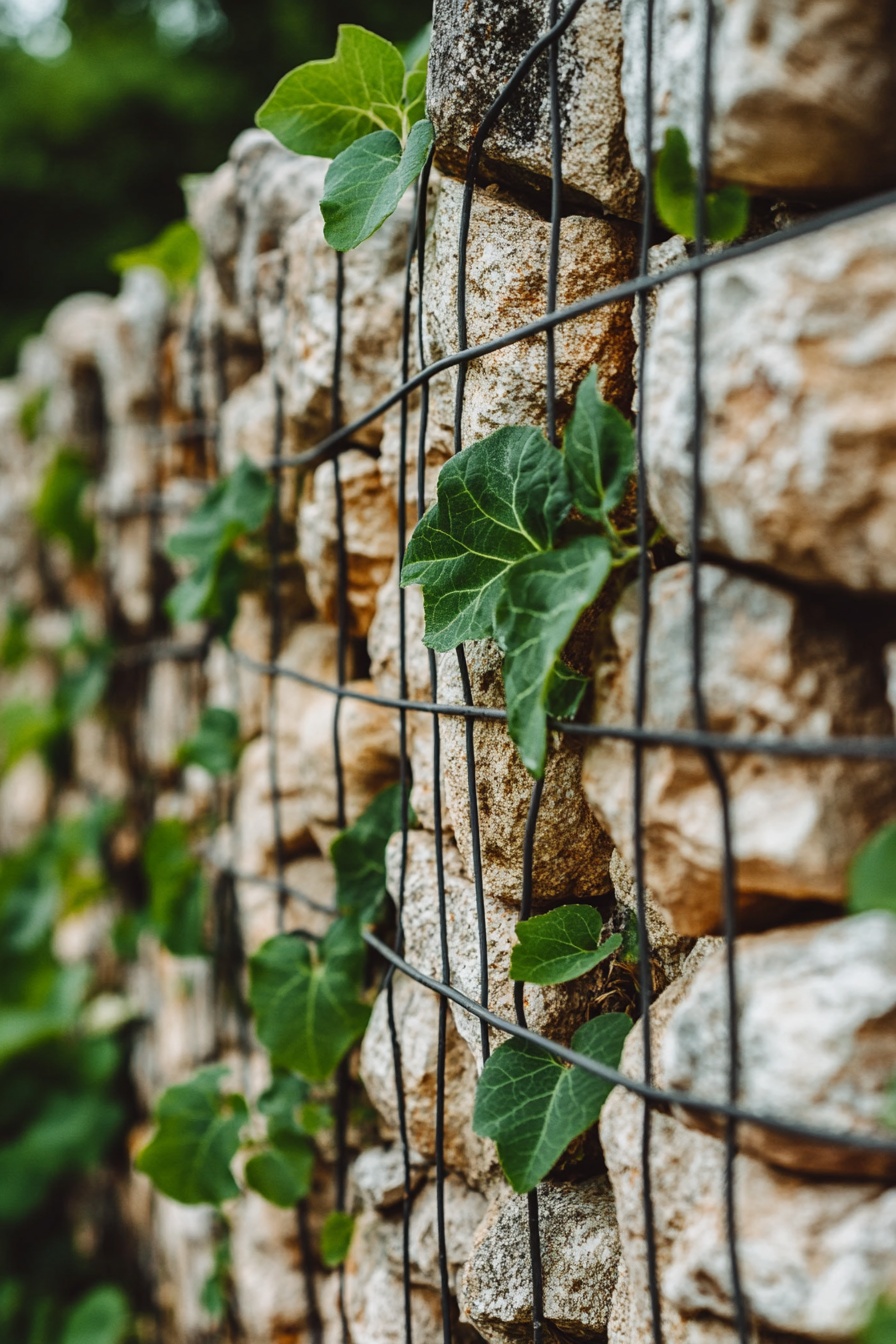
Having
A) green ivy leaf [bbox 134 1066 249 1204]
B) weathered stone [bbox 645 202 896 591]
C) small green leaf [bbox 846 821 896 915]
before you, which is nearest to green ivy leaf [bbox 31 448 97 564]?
green ivy leaf [bbox 134 1066 249 1204]

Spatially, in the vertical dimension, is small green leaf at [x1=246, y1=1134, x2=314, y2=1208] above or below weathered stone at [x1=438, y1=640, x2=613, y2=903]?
below

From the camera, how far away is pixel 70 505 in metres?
1.99

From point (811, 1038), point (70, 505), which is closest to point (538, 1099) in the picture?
point (811, 1038)

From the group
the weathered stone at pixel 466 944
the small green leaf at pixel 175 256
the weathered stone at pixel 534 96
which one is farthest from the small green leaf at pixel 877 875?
the small green leaf at pixel 175 256

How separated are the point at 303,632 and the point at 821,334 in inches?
33.0

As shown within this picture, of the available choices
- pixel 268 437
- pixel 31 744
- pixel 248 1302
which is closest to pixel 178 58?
pixel 31 744

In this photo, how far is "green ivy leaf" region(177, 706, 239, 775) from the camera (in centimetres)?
132

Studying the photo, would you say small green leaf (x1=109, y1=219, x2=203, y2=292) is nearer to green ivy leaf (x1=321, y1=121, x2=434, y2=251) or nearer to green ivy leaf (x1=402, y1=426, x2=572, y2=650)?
green ivy leaf (x1=321, y1=121, x2=434, y2=251)

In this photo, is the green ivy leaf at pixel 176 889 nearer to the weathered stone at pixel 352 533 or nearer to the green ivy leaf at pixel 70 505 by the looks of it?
the weathered stone at pixel 352 533

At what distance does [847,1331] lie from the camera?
1.55 ft

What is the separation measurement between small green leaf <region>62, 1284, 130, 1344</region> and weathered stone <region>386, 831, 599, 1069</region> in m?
1.21

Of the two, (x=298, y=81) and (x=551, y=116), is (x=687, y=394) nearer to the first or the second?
(x=551, y=116)

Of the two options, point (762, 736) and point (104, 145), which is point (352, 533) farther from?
point (104, 145)

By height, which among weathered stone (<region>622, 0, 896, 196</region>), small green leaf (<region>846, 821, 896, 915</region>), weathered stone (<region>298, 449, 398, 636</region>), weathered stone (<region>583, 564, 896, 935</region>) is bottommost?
small green leaf (<region>846, 821, 896, 915</region>)
